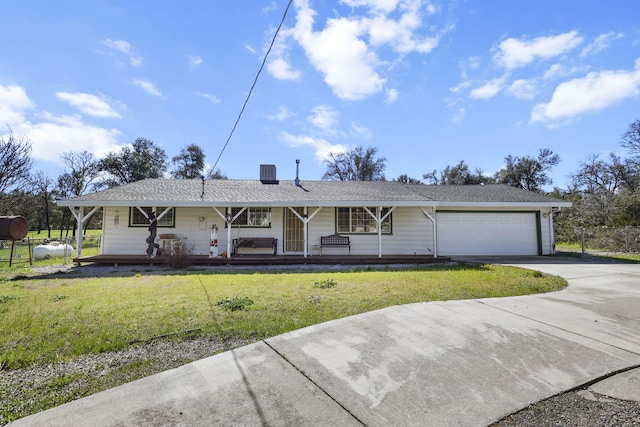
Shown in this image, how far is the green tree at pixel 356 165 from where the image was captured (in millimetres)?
35469

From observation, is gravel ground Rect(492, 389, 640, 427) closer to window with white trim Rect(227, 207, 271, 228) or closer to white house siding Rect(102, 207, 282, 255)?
white house siding Rect(102, 207, 282, 255)

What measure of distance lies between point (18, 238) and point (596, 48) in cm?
1810

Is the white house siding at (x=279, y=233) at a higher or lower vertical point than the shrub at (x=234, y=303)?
higher

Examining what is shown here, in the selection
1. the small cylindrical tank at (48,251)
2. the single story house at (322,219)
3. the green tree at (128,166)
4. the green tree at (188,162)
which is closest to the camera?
the single story house at (322,219)

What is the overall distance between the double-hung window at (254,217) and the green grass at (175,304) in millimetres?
4002

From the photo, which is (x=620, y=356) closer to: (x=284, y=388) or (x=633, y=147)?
(x=284, y=388)

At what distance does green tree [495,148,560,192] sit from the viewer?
2867cm

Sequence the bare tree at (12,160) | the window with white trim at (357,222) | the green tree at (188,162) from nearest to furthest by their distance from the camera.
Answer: the window with white trim at (357,222) → the bare tree at (12,160) → the green tree at (188,162)

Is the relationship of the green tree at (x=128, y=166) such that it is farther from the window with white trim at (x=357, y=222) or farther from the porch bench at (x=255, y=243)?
the window with white trim at (x=357, y=222)

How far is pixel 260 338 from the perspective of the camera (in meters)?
3.53

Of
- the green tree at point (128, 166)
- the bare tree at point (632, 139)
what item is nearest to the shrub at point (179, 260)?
the green tree at point (128, 166)

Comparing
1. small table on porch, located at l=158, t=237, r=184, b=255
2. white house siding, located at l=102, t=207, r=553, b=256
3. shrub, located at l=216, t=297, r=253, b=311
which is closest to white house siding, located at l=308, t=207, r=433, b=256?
white house siding, located at l=102, t=207, r=553, b=256

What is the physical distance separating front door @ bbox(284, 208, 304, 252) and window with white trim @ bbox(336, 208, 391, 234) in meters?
1.55

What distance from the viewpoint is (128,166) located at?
105 ft
